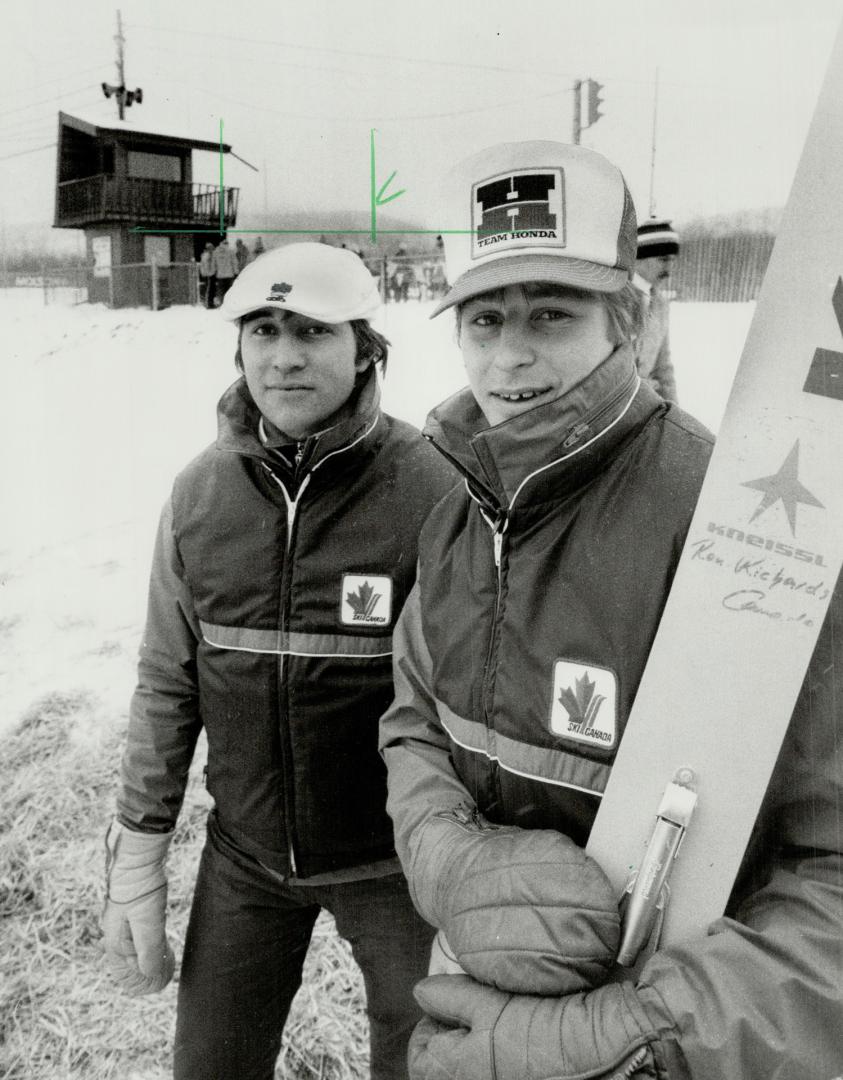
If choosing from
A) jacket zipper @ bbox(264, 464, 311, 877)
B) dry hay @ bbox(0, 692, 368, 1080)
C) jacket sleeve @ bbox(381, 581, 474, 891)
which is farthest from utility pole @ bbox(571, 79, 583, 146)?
dry hay @ bbox(0, 692, 368, 1080)

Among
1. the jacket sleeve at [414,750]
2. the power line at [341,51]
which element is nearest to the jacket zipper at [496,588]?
the jacket sleeve at [414,750]

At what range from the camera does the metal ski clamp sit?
883 millimetres

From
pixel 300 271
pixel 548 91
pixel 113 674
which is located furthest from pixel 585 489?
pixel 113 674

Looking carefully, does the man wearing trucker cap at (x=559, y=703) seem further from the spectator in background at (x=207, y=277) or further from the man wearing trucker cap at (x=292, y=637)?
the spectator in background at (x=207, y=277)

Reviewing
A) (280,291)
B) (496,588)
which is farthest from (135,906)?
(280,291)

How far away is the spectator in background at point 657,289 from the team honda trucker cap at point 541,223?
9 cm

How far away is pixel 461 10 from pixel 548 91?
0.20 m

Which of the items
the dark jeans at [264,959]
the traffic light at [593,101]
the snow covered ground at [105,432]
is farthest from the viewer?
the snow covered ground at [105,432]

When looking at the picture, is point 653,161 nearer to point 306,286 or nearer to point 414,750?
point 306,286

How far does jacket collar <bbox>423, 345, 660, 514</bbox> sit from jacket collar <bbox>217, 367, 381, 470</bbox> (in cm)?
46

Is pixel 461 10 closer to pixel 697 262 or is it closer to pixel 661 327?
pixel 697 262

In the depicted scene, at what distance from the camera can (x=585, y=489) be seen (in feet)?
3.33
